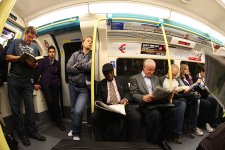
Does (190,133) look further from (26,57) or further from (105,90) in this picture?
(26,57)

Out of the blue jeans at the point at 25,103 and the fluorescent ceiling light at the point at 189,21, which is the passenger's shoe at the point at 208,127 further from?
the blue jeans at the point at 25,103

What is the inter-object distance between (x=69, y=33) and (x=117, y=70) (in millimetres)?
736

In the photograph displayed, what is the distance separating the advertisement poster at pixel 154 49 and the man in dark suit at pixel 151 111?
0.40 feet

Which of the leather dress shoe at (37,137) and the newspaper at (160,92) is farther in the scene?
the newspaper at (160,92)

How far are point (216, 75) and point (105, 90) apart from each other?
91cm

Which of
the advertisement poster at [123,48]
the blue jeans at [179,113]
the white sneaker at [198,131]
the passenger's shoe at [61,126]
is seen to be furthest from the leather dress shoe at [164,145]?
the advertisement poster at [123,48]

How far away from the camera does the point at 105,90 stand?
1.13m

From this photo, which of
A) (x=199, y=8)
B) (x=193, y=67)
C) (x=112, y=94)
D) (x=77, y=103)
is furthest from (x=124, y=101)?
(x=199, y=8)

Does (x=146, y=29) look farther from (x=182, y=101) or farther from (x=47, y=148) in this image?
(x=47, y=148)

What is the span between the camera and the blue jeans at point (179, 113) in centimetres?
108

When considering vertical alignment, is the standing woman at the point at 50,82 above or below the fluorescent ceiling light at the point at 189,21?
below

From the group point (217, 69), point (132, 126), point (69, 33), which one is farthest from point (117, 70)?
point (217, 69)

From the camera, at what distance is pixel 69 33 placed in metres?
0.78

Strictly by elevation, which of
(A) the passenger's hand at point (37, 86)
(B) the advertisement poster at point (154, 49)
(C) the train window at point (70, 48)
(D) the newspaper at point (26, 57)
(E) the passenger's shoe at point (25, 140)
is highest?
(B) the advertisement poster at point (154, 49)
